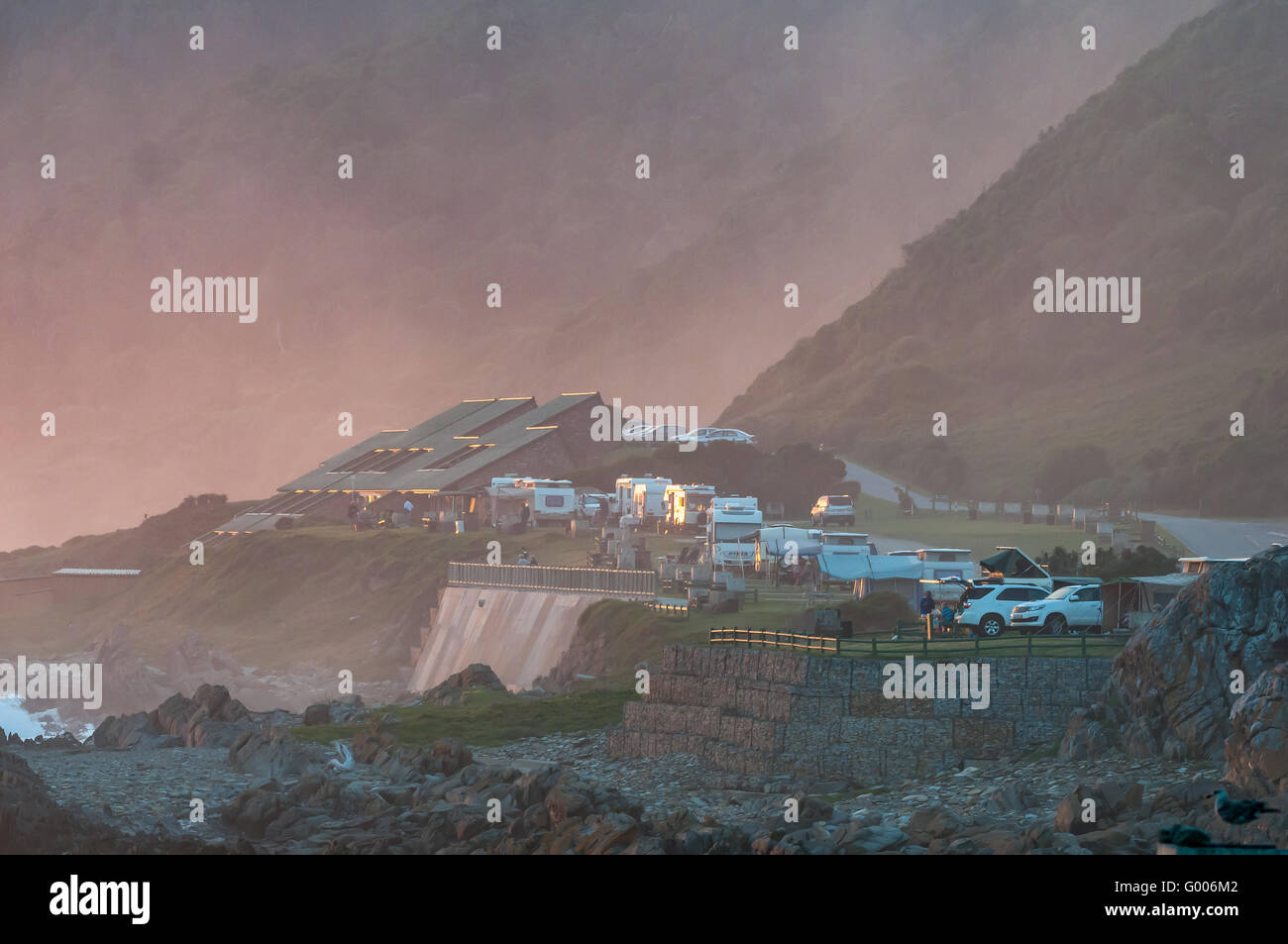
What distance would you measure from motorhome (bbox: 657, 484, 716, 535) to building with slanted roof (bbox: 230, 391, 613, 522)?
23.3 m

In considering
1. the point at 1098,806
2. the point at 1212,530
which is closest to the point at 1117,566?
the point at 1098,806

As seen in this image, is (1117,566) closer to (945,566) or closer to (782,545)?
(945,566)

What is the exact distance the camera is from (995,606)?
5125cm

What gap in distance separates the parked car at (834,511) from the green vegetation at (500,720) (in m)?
40.5

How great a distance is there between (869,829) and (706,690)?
13.1 meters

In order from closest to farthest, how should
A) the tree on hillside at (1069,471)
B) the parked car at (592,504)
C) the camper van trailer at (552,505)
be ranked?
the parked car at (592,504), the camper van trailer at (552,505), the tree on hillside at (1069,471)

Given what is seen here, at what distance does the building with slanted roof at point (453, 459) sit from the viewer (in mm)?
124375

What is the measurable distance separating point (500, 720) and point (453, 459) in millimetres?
74449

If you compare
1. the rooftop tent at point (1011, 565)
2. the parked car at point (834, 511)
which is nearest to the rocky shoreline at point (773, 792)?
the rooftop tent at point (1011, 565)

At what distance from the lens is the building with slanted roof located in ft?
408

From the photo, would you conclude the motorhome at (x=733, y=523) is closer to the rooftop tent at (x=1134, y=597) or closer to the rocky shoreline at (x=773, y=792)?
the rocky shoreline at (x=773, y=792)

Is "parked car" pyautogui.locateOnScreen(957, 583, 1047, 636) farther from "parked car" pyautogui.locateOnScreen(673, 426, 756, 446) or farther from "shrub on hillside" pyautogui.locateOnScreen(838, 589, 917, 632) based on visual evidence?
"parked car" pyautogui.locateOnScreen(673, 426, 756, 446)

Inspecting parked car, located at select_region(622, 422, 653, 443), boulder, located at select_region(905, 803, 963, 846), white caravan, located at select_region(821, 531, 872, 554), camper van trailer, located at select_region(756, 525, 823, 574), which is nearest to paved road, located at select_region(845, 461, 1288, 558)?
parked car, located at select_region(622, 422, 653, 443)
